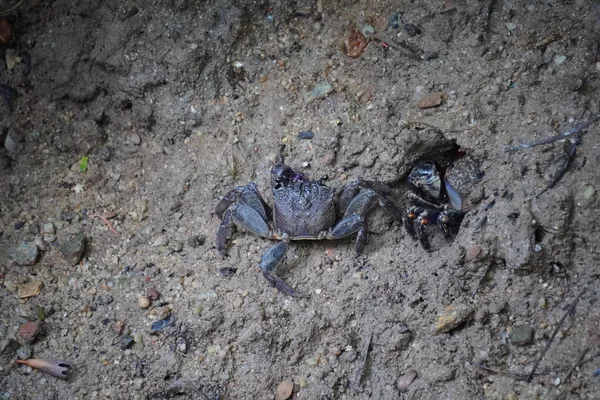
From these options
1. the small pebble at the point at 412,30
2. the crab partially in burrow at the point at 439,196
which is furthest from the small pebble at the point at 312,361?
the small pebble at the point at 412,30

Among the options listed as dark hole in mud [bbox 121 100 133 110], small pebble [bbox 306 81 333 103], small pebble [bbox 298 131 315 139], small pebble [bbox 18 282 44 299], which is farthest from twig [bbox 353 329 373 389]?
dark hole in mud [bbox 121 100 133 110]

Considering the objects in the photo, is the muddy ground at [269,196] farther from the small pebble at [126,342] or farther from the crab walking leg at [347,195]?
the crab walking leg at [347,195]

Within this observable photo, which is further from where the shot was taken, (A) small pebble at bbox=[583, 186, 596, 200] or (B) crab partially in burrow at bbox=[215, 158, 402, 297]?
(B) crab partially in burrow at bbox=[215, 158, 402, 297]

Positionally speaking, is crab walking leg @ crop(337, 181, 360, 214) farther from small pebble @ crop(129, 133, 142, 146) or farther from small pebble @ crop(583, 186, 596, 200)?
small pebble @ crop(129, 133, 142, 146)

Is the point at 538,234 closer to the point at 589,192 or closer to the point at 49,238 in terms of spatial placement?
the point at 589,192

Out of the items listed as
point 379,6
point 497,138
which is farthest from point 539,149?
point 379,6

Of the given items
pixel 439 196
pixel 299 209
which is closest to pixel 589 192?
pixel 439 196
